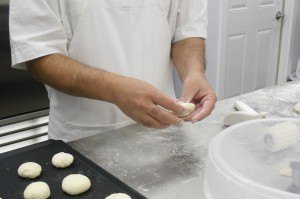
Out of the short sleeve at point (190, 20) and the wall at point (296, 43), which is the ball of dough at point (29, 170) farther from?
the wall at point (296, 43)

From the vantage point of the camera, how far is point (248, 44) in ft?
9.37

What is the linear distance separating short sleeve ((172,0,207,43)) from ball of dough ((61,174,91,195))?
640mm

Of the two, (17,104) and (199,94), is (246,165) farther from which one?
(17,104)

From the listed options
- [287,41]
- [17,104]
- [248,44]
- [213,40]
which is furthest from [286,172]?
[287,41]

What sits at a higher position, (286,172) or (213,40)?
(286,172)

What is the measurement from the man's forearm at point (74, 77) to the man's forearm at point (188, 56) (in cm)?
33

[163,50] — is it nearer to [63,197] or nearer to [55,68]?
[55,68]

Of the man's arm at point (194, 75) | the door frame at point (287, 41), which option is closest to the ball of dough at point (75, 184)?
the man's arm at point (194, 75)

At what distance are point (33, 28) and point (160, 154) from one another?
0.47m

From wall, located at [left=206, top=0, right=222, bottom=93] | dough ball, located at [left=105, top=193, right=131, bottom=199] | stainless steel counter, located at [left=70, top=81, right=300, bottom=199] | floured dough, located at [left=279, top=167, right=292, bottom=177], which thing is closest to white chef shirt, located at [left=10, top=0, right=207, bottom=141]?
stainless steel counter, located at [left=70, top=81, right=300, bottom=199]

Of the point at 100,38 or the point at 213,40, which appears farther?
the point at 213,40

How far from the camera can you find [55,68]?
92 cm

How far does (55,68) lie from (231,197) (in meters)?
0.56

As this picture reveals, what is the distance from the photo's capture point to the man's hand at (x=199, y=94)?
940 millimetres
